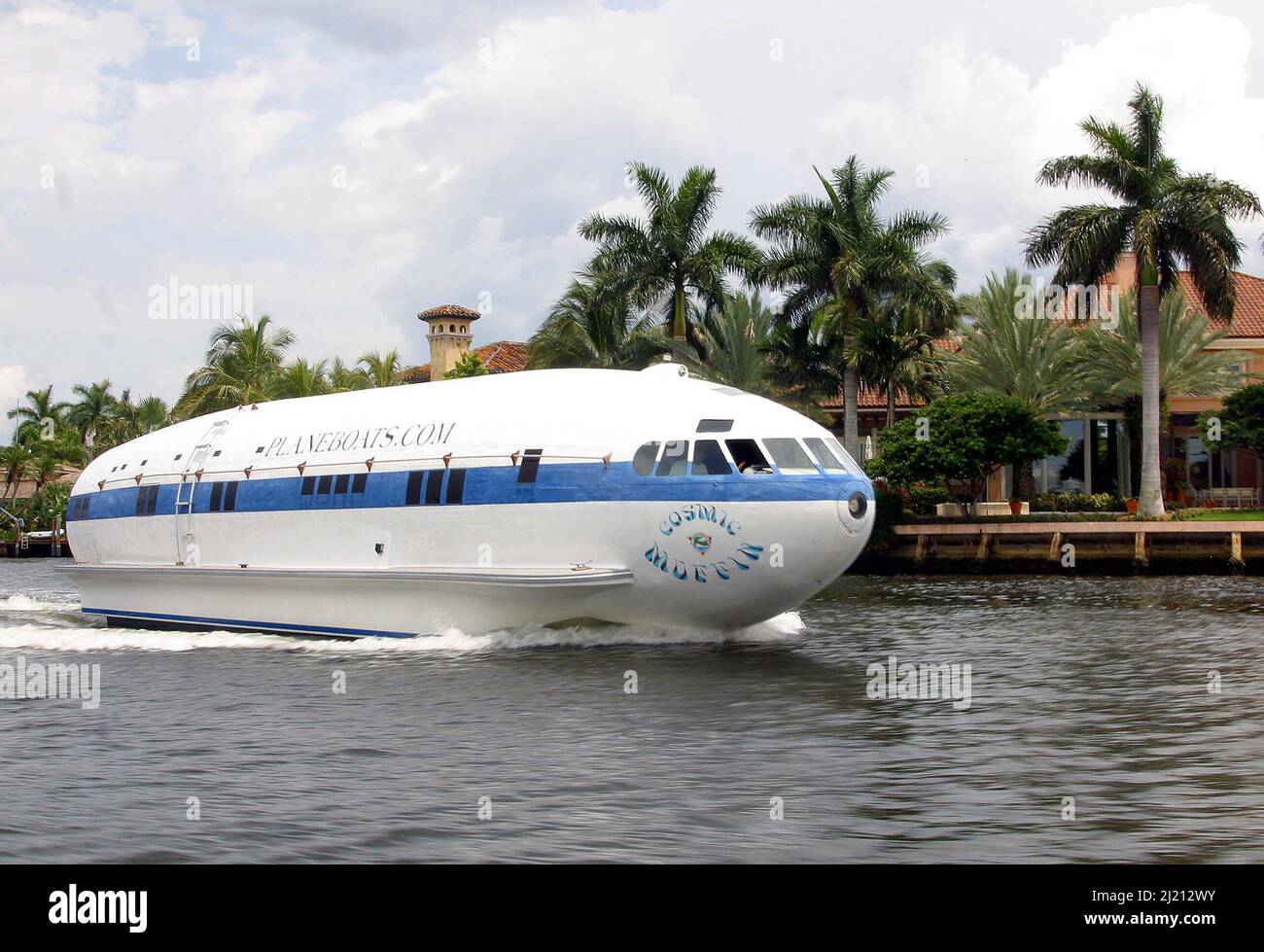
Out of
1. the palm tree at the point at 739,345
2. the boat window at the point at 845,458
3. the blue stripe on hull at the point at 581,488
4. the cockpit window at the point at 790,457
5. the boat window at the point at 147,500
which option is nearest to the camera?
the blue stripe on hull at the point at 581,488

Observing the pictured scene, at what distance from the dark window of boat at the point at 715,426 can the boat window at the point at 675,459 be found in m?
0.35

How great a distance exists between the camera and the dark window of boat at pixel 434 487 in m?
23.9

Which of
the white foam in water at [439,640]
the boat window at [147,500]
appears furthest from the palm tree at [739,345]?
the white foam in water at [439,640]

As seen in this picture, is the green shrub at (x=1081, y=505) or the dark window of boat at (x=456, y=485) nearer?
the dark window of boat at (x=456, y=485)

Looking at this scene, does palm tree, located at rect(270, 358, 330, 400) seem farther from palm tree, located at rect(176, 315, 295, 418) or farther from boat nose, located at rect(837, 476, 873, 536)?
boat nose, located at rect(837, 476, 873, 536)

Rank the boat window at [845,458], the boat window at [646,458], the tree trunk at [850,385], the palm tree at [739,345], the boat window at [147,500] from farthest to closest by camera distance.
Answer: the palm tree at [739,345] < the tree trunk at [850,385] < the boat window at [147,500] < the boat window at [845,458] < the boat window at [646,458]

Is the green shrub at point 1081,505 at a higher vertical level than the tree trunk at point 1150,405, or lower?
lower

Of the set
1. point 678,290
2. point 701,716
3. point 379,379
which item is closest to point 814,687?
point 701,716

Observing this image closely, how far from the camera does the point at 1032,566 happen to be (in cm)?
4719

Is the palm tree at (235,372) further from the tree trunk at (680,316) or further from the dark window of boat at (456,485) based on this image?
the dark window of boat at (456,485)

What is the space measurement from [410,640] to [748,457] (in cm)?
689

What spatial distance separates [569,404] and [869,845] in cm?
1350

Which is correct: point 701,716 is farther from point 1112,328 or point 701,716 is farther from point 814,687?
point 1112,328

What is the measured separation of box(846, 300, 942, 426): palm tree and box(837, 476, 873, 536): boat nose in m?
33.4
